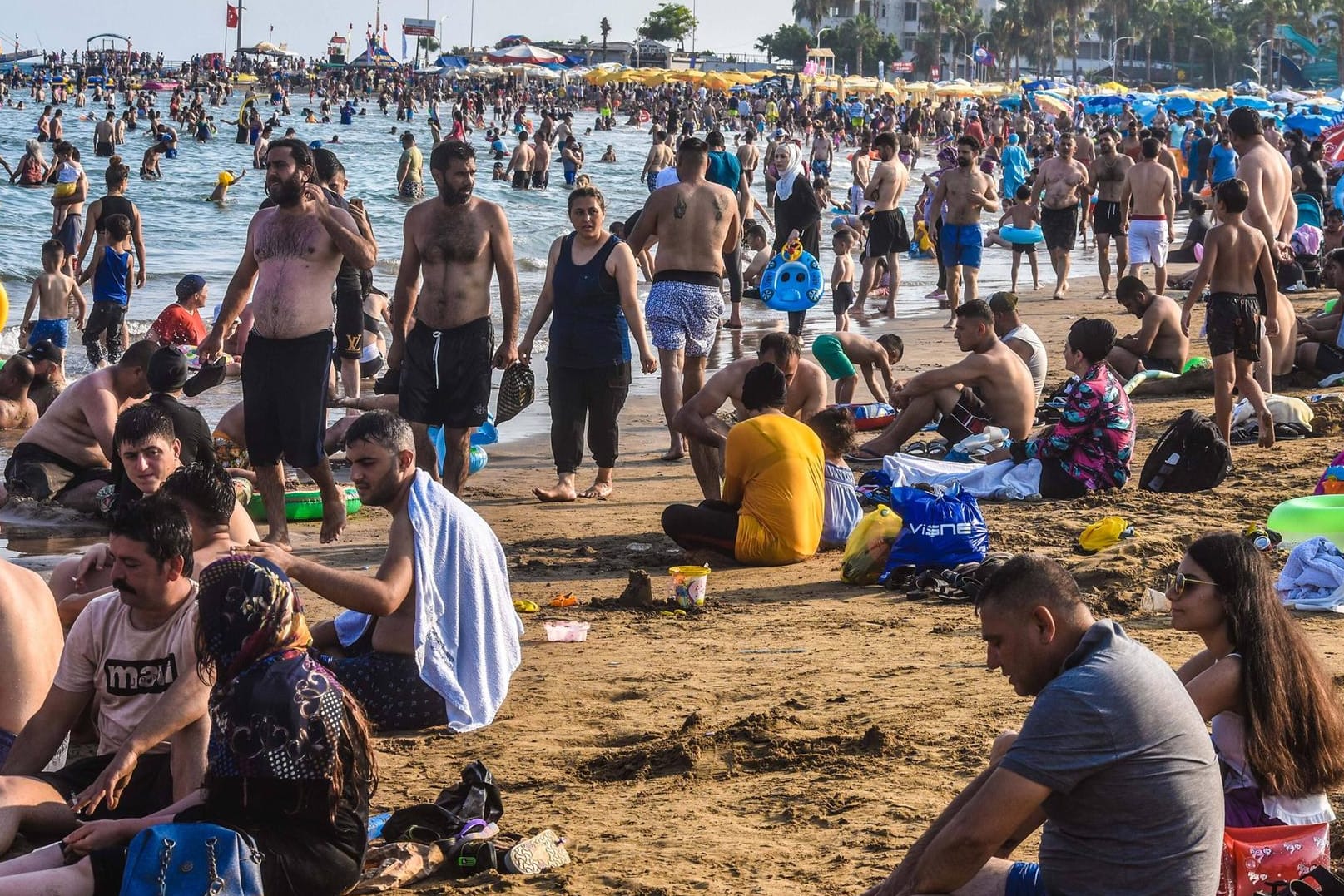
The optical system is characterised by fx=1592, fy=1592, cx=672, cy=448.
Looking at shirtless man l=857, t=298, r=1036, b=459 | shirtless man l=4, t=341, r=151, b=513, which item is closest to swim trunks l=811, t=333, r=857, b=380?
shirtless man l=857, t=298, r=1036, b=459

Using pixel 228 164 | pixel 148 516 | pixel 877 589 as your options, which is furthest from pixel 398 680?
pixel 228 164

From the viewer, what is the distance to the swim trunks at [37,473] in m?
7.95

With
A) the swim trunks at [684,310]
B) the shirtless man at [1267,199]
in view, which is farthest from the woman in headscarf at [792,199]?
the swim trunks at [684,310]

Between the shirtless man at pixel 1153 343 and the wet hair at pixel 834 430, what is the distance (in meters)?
4.03

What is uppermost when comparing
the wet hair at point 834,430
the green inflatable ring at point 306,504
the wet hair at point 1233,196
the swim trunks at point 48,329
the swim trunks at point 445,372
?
the wet hair at point 1233,196

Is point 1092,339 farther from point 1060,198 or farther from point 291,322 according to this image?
point 1060,198

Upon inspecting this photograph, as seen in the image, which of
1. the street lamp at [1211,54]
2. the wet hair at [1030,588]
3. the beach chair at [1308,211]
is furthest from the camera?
the street lamp at [1211,54]

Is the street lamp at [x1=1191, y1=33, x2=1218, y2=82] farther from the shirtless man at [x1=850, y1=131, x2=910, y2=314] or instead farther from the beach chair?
the shirtless man at [x1=850, y1=131, x2=910, y2=314]

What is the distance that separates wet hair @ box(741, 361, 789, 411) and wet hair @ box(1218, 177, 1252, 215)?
10.2 feet

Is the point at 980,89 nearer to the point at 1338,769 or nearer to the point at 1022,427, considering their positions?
the point at 1022,427

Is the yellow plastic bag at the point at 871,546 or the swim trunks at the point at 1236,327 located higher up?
the swim trunks at the point at 1236,327

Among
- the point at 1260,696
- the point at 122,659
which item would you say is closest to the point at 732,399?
the point at 122,659

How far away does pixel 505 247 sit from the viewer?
744cm

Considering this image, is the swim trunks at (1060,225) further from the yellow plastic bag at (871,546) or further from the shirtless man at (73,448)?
the shirtless man at (73,448)
